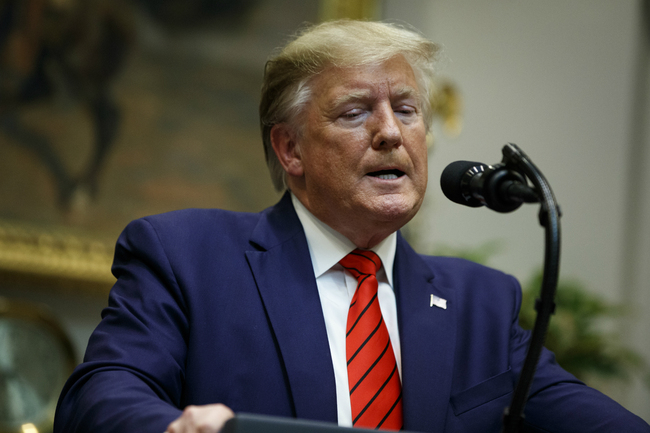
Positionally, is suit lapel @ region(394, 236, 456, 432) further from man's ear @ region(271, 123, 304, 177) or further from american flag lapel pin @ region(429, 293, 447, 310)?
man's ear @ region(271, 123, 304, 177)

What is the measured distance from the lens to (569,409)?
1.73 m

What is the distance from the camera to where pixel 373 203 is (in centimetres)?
184

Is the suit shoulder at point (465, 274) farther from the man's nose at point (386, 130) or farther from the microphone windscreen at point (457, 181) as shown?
the microphone windscreen at point (457, 181)

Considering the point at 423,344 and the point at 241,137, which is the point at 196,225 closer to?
the point at 423,344

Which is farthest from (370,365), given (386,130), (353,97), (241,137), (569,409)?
(241,137)

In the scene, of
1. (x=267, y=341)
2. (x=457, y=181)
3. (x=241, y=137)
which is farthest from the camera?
(x=241, y=137)

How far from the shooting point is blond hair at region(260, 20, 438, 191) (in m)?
1.96

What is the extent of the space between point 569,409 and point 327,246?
803 millimetres

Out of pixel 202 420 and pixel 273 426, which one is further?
pixel 202 420

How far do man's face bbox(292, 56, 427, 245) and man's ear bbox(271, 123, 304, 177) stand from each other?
83 mm

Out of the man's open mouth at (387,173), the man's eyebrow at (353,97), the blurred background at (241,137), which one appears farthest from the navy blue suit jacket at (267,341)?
the blurred background at (241,137)

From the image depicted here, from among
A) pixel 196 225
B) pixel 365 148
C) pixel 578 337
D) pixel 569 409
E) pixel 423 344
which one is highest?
pixel 365 148

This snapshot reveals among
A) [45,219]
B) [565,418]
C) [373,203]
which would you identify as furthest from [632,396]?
[45,219]

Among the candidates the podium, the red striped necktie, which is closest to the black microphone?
the podium
